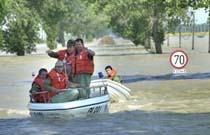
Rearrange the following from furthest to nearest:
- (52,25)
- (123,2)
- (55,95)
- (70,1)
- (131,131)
Result: 1. (70,1)
2. (52,25)
3. (123,2)
4. (55,95)
5. (131,131)

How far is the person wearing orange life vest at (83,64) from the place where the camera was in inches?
608

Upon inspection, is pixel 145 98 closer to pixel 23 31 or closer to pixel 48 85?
pixel 48 85

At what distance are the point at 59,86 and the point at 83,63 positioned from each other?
2.99 feet

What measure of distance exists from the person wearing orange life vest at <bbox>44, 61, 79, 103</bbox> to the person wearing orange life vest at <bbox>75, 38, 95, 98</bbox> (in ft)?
1.58

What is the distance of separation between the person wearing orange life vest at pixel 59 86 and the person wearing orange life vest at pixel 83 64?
48 cm

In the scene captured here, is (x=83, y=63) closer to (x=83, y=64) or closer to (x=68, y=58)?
(x=83, y=64)

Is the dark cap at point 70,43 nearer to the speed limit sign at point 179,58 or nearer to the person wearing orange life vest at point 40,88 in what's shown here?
the person wearing orange life vest at point 40,88

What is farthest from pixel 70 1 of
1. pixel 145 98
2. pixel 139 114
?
pixel 139 114

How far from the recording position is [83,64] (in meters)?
15.5

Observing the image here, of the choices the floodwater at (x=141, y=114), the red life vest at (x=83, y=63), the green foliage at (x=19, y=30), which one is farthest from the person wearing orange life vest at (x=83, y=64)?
the green foliage at (x=19, y=30)

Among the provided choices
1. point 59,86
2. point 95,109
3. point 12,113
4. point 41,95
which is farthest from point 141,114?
point 12,113

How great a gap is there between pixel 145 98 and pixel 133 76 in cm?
1020

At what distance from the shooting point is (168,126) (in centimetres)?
1245

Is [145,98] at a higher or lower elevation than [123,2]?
lower
